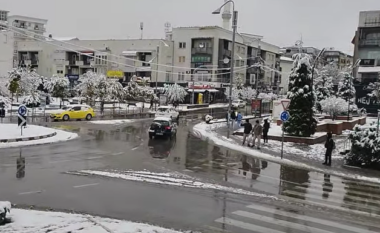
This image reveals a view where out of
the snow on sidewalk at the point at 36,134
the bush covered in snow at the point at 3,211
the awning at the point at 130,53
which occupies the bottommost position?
the snow on sidewalk at the point at 36,134

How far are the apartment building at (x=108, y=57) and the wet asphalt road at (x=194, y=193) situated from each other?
188 feet

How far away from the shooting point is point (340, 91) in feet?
207

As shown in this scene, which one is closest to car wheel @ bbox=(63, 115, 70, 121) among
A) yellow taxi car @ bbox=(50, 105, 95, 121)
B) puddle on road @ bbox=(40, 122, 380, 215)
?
yellow taxi car @ bbox=(50, 105, 95, 121)

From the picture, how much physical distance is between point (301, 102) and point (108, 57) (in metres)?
62.8

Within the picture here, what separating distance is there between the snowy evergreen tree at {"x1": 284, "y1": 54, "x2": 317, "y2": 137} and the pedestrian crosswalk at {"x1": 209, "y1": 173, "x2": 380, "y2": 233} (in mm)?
12819

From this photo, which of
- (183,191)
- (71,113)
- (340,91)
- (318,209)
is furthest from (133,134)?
(340,91)

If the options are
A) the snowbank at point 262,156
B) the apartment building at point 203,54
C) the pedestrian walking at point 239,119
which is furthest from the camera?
the apartment building at point 203,54

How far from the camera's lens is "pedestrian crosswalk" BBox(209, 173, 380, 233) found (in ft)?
34.2

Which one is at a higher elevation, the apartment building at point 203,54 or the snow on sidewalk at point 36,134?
the apartment building at point 203,54

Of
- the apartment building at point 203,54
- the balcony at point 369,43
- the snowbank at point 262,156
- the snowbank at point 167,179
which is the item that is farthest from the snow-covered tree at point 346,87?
the snowbank at point 167,179

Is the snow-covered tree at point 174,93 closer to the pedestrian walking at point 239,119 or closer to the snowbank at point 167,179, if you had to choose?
the pedestrian walking at point 239,119

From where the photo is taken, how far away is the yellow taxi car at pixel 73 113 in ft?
133

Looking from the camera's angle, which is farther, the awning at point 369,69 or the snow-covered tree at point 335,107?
the awning at point 369,69

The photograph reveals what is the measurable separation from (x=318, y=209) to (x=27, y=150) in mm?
14838
